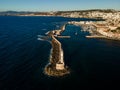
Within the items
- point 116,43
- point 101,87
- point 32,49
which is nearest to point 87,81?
point 101,87

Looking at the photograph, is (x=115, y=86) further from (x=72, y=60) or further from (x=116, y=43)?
(x=116, y=43)

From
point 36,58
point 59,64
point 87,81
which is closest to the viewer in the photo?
point 87,81

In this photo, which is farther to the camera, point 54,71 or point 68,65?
point 68,65

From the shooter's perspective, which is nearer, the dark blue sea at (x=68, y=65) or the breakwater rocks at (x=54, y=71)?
the dark blue sea at (x=68, y=65)

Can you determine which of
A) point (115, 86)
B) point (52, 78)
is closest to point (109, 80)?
point (115, 86)

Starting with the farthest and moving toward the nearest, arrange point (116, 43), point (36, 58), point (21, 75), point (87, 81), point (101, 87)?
point (116, 43), point (36, 58), point (21, 75), point (87, 81), point (101, 87)

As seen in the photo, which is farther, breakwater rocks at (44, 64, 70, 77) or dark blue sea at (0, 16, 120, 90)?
breakwater rocks at (44, 64, 70, 77)

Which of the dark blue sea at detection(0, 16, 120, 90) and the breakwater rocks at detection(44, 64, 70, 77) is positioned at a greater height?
the breakwater rocks at detection(44, 64, 70, 77)

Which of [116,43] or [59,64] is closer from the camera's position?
[59,64]

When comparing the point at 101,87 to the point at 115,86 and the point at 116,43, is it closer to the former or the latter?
the point at 115,86

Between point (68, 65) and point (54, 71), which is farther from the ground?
point (54, 71)

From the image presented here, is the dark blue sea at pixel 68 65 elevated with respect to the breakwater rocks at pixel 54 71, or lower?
lower
